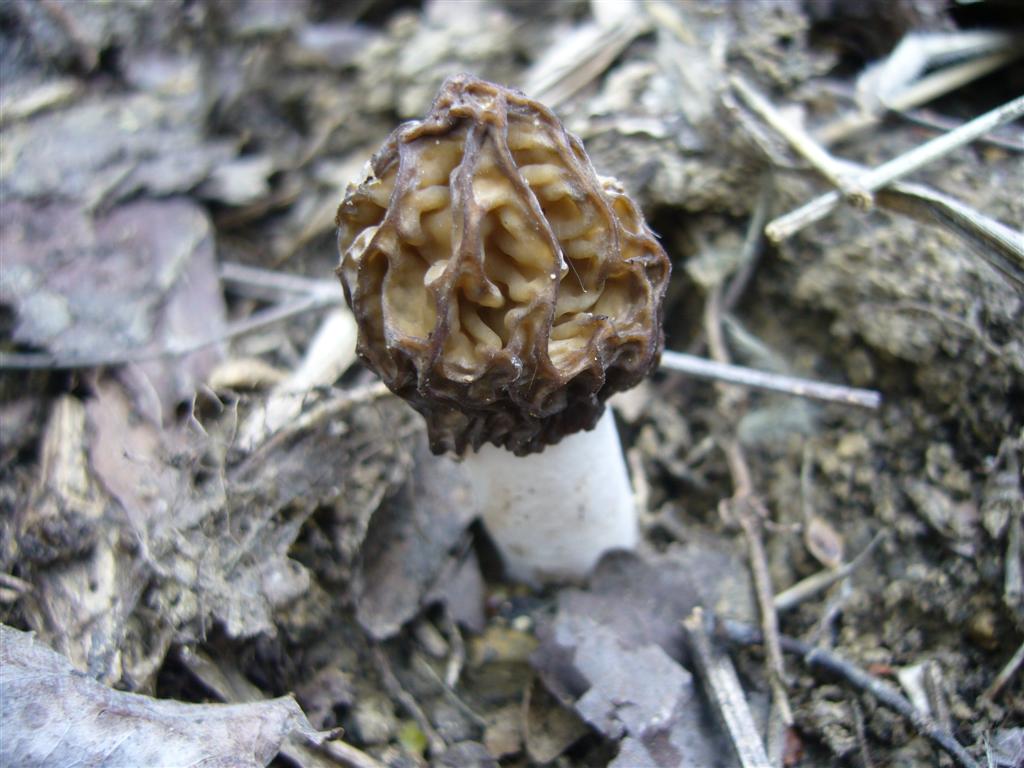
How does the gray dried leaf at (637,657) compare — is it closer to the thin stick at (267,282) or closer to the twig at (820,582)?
the twig at (820,582)

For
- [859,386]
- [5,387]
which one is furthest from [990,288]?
[5,387]

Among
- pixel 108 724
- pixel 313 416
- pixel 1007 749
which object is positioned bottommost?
pixel 1007 749

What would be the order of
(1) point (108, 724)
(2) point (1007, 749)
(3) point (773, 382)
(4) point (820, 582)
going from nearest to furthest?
(1) point (108, 724), (2) point (1007, 749), (4) point (820, 582), (3) point (773, 382)

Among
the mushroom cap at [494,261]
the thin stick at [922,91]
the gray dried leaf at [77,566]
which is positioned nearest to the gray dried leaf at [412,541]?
the gray dried leaf at [77,566]

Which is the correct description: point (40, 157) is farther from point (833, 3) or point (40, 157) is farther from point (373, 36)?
point (833, 3)

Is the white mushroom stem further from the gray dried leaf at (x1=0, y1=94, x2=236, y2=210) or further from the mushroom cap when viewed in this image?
the gray dried leaf at (x1=0, y1=94, x2=236, y2=210)

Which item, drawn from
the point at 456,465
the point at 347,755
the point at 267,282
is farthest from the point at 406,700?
the point at 267,282

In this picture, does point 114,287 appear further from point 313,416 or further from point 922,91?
point 922,91
